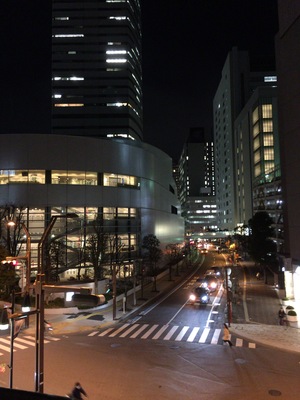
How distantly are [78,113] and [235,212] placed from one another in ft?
221

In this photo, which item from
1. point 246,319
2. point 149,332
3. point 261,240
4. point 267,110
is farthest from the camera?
point 267,110

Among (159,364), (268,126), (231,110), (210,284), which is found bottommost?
(210,284)

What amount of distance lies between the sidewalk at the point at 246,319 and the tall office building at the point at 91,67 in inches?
3175

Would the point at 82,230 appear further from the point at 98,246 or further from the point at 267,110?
the point at 267,110

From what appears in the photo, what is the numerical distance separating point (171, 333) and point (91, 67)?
105 metres

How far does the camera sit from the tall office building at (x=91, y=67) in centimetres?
11269

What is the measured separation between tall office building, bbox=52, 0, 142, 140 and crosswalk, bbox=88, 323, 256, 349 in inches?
3599

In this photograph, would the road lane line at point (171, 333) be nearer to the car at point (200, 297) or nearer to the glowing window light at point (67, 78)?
the car at point (200, 297)

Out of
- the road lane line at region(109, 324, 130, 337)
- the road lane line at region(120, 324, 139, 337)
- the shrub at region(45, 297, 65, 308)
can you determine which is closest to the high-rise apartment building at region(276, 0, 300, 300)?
the road lane line at region(120, 324, 139, 337)

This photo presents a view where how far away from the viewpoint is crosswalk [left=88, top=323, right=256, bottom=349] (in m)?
23.2

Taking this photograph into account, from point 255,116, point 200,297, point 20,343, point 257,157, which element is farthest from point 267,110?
point 20,343

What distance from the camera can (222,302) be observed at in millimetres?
38656

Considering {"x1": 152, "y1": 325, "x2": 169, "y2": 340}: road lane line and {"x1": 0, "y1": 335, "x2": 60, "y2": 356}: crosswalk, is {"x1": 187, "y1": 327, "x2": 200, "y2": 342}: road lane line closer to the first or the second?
{"x1": 152, "y1": 325, "x2": 169, "y2": 340}: road lane line

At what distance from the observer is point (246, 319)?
1193 inches
